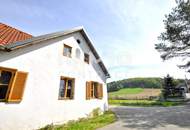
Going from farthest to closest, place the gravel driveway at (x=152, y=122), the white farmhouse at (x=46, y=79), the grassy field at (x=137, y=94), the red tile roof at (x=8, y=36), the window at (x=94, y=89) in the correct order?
the grassy field at (x=137, y=94), the window at (x=94, y=89), the gravel driveway at (x=152, y=122), the red tile roof at (x=8, y=36), the white farmhouse at (x=46, y=79)

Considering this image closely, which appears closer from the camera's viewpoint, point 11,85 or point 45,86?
point 11,85

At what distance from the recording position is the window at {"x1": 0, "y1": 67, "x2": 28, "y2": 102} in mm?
7789

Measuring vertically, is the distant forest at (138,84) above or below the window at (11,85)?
above

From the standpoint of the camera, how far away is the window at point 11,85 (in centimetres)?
779

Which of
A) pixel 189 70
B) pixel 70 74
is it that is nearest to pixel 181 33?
pixel 189 70

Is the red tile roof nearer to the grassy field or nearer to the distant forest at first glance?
the grassy field

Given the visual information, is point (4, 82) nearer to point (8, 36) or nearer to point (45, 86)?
point (45, 86)

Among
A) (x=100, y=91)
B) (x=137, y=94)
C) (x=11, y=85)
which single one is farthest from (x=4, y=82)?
(x=137, y=94)

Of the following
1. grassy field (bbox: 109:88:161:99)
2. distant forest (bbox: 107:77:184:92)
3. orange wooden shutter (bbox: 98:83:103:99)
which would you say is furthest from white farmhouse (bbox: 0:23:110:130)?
distant forest (bbox: 107:77:184:92)

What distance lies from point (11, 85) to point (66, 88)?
13.6ft

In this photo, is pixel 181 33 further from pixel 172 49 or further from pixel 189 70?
pixel 189 70

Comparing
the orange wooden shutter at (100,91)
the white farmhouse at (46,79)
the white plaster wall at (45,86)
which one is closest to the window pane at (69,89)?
the white farmhouse at (46,79)

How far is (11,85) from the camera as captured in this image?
7938 mm

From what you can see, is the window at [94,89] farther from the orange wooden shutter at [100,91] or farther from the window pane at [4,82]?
the window pane at [4,82]
